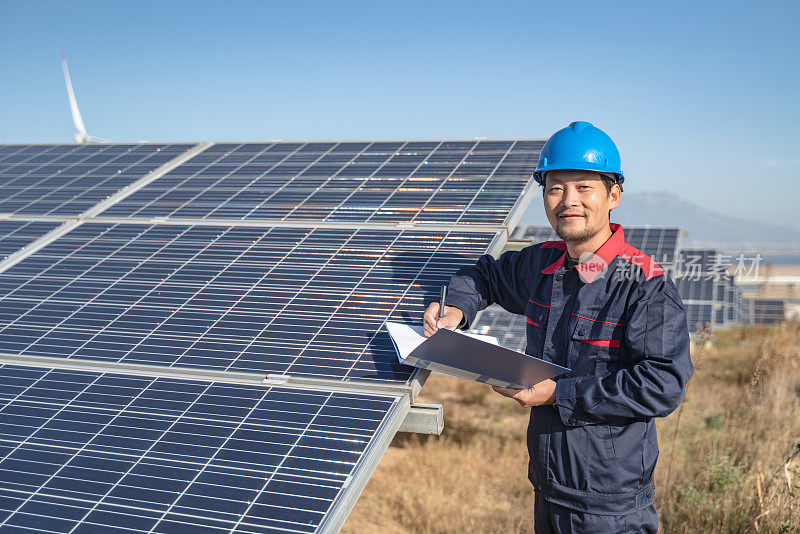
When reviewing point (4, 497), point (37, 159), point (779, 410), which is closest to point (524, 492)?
point (779, 410)

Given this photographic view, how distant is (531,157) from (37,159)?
30.9 feet

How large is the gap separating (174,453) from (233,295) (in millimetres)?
2263

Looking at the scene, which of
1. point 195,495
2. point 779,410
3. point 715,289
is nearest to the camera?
point 195,495

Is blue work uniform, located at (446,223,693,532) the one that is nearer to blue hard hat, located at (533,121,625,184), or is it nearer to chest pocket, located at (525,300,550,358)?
chest pocket, located at (525,300,550,358)

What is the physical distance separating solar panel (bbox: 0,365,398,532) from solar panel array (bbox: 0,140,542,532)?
1cm

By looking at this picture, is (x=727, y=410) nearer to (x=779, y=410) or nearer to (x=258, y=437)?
(x=779, y=410)

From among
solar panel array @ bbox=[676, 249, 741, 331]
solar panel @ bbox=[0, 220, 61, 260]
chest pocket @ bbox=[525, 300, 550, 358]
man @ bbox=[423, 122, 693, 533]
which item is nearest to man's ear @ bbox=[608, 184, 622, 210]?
man @ bbox=[423, 122, 693, 533]

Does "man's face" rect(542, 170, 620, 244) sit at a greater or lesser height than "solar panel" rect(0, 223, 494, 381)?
greater

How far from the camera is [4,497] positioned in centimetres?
358

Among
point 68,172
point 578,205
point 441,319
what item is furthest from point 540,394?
point 68,172

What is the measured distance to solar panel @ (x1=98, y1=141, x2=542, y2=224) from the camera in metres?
7.36

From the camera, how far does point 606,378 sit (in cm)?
383

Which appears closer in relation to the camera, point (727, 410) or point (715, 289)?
point (727, 410)

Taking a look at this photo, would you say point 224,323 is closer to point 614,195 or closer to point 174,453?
point 174,453
